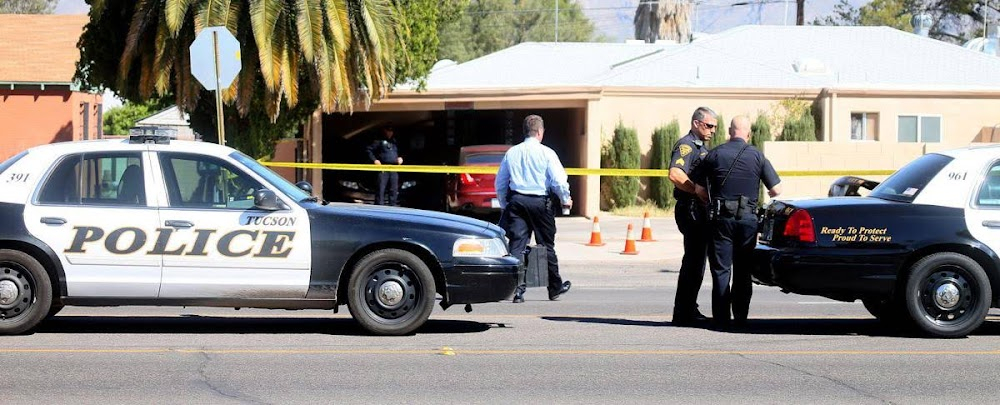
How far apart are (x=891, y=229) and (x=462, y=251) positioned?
3.33 m

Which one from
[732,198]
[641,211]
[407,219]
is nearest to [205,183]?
[407,219]

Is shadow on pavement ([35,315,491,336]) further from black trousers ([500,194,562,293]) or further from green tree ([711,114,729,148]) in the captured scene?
green tree ([711,114,729,148])

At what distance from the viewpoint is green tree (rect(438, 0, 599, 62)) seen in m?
78.6

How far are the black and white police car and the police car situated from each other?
252cm

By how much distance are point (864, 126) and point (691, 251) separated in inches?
805

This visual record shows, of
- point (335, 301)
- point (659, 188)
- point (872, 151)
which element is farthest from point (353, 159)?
point (335, 301)

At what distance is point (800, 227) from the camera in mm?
10992

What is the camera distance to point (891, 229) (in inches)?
427

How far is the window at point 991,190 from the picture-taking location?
10898mm

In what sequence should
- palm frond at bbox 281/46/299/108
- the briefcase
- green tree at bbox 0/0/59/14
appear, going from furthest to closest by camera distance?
1. green tree at bbox 0/0/59/14
2. palm frond at bbox 281/46/299/108
3. the briefcase

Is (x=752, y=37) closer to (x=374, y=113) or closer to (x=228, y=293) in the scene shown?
(x=374, y=113)

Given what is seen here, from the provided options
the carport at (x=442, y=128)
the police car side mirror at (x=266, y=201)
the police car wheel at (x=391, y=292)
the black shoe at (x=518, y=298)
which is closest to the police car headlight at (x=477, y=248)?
the police car wheel at (x=391, y=292)

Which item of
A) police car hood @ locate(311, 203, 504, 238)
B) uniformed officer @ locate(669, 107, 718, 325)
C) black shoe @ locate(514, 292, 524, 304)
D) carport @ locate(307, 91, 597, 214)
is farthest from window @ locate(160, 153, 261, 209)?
carport @ locate(307, 91, 597, 214)

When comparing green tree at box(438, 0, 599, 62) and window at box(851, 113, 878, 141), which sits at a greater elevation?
green tree at box(438, 0, 599, 62)
